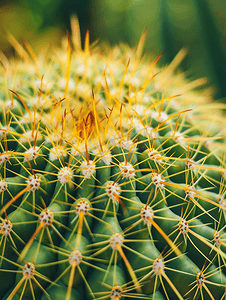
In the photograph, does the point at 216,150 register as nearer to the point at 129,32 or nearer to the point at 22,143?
the point at 22,143

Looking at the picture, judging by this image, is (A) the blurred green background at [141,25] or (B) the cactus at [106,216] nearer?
(B) the cactus at [106,216]

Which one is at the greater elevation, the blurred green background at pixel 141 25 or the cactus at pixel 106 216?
the blurred green background at pixel 141 25

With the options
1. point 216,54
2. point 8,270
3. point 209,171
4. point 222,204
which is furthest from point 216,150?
point 216,54

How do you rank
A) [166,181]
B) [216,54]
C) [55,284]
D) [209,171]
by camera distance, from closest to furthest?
1. [55,284]
2. [166,181]
3. [209,171]
4. [216,54]

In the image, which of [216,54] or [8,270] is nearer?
[8,270]

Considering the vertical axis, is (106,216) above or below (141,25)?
below

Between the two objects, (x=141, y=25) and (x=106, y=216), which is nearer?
(x=106, y=216)

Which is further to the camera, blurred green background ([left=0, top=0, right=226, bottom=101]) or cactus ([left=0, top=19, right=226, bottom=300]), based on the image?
blurred green background ([left=0, top=0, right=226, bottom=101])

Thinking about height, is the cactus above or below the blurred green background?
below
